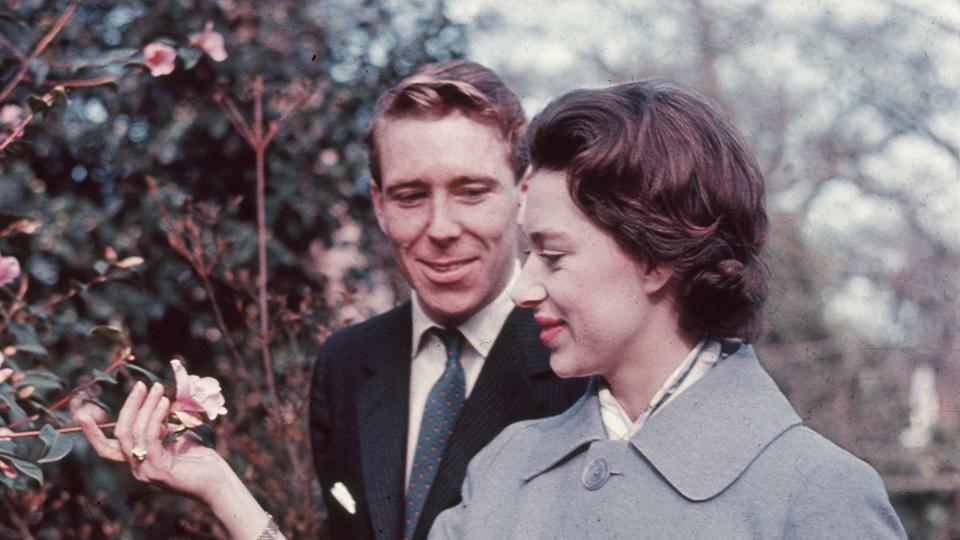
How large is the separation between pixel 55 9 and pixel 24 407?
1.48m

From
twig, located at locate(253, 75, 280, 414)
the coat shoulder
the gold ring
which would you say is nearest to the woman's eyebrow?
the coat shoulder

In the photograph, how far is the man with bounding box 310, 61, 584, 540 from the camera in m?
2.56

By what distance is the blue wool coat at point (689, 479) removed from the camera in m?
1.74

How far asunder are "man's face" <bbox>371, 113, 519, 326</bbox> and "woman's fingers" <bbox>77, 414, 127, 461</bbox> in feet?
2.85

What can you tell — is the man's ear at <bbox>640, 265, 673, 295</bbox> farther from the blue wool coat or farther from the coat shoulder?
the coat shoulder

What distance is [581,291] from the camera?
195cm

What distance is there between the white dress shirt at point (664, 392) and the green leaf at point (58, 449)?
907 mm

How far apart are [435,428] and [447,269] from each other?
35 cm

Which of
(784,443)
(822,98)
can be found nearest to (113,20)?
(784,443)

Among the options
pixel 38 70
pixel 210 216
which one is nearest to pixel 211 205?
pixel 210 216

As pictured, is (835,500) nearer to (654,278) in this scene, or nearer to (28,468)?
(654,278)

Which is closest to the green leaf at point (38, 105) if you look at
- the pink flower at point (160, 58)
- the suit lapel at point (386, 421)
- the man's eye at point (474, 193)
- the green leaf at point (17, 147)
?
the green leaf at point (17, 147)

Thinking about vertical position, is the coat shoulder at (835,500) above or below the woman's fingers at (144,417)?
above

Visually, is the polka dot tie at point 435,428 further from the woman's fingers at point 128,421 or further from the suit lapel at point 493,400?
the woman's fingers at point 128,421
